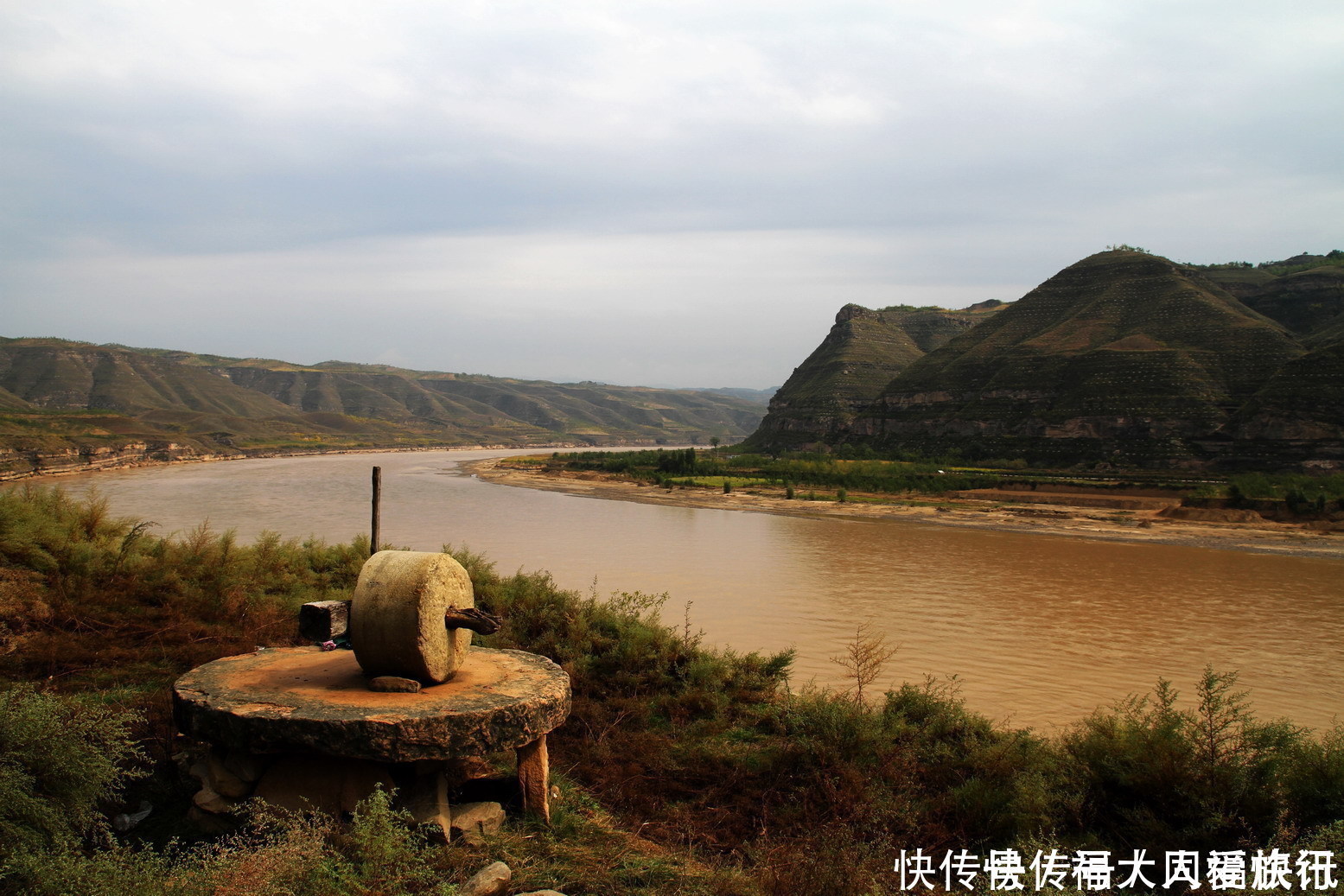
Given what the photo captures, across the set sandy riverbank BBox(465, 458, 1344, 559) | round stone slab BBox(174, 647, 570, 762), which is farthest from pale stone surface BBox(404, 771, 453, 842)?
Result: sandy riverbank BBox(465, 458, 1344, 559)

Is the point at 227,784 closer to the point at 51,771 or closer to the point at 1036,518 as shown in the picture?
the point at 51,771

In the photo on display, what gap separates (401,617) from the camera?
20.8 feet

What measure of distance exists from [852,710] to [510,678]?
353 cm

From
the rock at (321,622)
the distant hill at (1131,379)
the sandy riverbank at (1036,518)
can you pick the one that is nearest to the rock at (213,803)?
the rock at (321,622)

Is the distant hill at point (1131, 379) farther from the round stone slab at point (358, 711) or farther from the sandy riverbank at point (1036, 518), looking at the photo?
the round stone slab at point (358, 711)

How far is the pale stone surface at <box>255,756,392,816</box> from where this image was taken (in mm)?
5746

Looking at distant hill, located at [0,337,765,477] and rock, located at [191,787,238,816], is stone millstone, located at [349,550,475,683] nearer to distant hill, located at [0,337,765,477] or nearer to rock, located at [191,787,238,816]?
rock, located at [191,787,238,816]

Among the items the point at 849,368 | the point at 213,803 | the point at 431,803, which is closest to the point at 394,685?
the point at 431,803

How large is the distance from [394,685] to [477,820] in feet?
4.02

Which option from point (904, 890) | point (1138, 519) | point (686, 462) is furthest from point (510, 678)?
point (686, 462)

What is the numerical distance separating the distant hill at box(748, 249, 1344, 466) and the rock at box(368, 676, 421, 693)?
6283cm

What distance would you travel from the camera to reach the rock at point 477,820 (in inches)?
233

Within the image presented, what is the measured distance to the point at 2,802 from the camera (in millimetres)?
4707

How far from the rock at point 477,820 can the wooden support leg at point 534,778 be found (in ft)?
0.73
